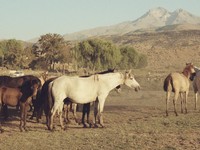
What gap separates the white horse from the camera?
38.3 feet

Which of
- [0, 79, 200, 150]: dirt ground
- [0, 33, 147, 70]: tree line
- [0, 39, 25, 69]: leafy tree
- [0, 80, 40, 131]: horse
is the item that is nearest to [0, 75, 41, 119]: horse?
[0, 80, 40, 131]: horse

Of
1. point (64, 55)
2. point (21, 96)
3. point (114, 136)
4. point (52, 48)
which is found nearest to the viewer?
point (114, 136)

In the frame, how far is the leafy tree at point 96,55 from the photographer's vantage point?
60.4 m

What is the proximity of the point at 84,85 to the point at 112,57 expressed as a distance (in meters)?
49.6

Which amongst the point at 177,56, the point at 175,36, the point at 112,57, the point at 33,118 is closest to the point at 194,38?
the point at 175,36

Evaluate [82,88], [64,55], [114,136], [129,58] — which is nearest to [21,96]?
[82,88]

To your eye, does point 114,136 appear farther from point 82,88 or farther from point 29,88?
point 29,88

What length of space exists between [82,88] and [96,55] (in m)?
49.2

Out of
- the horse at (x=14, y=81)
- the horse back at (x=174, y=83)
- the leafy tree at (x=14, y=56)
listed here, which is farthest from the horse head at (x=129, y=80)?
the leafy tree at (x=14, y=56)

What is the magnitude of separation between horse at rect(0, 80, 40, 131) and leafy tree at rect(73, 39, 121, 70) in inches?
1857

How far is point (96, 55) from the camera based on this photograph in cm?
6103

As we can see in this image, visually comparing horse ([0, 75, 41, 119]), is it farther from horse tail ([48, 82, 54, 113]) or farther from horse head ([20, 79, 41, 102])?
horse tail ([48, 82, 54, 113])

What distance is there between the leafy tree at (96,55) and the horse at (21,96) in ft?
155

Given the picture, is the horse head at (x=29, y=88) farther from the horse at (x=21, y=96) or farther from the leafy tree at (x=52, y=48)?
the leafy tree at (x=52, y=48)
